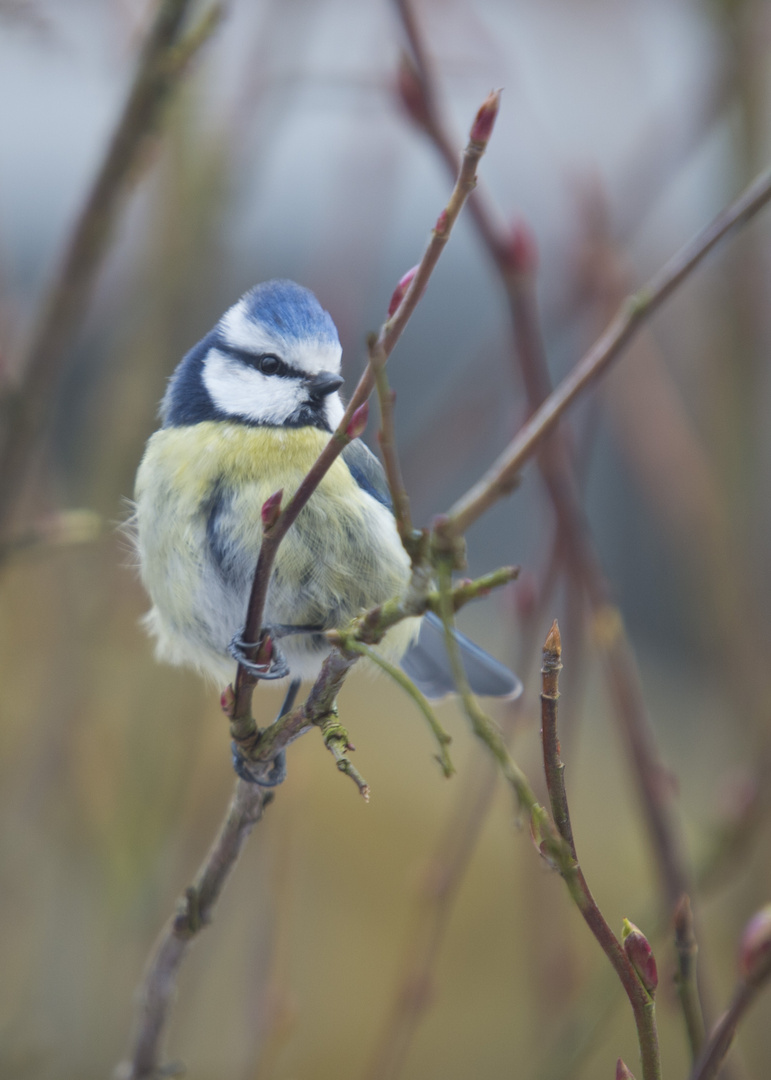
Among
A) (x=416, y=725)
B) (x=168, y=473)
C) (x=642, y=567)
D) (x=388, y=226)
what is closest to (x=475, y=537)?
(x=416, y=725)

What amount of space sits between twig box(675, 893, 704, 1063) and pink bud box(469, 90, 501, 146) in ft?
1.41

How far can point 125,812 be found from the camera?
54.6 inches

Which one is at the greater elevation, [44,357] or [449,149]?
[449,149]

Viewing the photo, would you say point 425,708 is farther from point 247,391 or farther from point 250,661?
point 247,391

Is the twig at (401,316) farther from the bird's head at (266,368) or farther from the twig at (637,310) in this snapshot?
the bird's head at (266,368)

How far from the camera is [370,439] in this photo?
1.28 m

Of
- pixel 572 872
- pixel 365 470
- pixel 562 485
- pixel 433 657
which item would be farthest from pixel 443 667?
pixel 572 872

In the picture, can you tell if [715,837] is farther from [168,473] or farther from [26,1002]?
[26,1002]

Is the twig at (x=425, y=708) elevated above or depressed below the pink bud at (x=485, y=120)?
below

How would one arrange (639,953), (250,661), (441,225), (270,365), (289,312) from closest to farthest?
(441,225), (639,953), (250,661), (289,312), (270,365)

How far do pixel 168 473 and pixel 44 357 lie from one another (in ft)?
0.58

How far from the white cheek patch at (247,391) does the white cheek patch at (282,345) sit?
4 centimetres

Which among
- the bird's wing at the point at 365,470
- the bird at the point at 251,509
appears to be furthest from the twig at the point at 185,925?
the bird's wing at the point at 365,470

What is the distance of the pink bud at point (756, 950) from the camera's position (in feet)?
1.60
